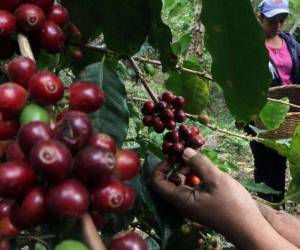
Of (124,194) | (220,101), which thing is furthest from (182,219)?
(220,101)

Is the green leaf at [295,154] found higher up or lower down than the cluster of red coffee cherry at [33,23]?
lower down

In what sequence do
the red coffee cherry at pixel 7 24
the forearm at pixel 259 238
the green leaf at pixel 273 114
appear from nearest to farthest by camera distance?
1. the red coffee cherry at pixel 7 24
2. the forearm at pixel 259 238
3. the green leaf at pixel 273 114

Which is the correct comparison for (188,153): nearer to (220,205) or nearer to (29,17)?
(220,205)

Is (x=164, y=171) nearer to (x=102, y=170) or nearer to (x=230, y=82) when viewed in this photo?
(x=230, y=82)

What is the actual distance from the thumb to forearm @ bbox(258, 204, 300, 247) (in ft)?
0.80

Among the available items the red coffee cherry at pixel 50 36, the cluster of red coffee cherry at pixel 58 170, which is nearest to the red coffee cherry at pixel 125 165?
the cluster of red coffee cherry at pixel 58 170

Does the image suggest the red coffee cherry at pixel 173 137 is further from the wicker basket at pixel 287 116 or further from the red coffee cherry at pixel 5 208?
the wicker basket at pixel 287 116

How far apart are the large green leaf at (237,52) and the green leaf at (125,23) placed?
0.16 meters

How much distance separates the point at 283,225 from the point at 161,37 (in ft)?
1.68

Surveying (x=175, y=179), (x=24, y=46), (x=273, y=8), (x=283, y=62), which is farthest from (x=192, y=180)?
(x=273, y=8)

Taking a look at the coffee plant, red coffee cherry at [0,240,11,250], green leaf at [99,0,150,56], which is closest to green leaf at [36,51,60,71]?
the coffee plant

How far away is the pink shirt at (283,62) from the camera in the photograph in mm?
3688

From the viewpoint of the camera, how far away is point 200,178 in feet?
3.36

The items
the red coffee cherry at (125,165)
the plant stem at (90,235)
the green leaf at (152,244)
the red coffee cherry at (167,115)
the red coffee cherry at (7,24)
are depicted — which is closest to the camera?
the plant stem at (90,235)
